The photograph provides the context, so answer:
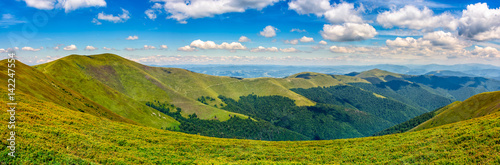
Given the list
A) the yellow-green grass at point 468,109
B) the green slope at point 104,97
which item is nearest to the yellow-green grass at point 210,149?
the yellow-green grass at point 468,109

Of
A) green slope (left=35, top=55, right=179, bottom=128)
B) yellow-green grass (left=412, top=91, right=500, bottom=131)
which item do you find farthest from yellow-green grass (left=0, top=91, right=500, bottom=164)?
green slope (left=35, top=55, right=179, bottom=128)

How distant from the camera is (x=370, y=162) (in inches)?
1515

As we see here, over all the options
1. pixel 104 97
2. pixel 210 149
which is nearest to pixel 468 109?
pixel 210 149

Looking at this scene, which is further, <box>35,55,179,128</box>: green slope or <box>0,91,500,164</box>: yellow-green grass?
<box>35,55,179,128</box>: green slope

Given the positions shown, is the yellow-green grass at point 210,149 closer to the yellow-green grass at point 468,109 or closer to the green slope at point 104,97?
the yellow-green grass at point 468,109

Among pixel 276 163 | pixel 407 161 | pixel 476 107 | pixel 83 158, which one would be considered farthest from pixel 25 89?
pixel 476 107

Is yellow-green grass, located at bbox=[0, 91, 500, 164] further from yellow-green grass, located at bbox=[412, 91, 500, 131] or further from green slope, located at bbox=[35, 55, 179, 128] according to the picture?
green slope, located at bbox=[35, 55, 179, 128]

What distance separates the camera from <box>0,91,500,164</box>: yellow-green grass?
27.0 metres

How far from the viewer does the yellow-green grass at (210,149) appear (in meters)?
27.0

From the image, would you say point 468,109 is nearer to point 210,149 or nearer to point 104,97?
point 210,149

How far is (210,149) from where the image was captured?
157 ft

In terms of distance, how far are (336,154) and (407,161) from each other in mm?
13221

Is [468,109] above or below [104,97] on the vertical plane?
above

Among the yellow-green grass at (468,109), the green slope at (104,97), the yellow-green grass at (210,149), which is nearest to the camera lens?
the yellow-green grass at (210,149)
